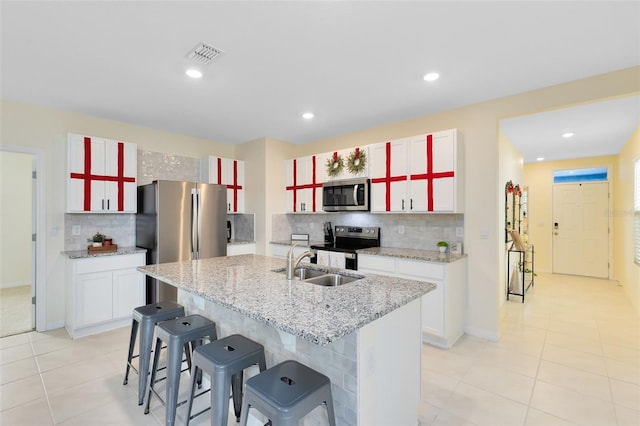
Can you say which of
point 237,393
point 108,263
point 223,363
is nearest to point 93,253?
point 108,263

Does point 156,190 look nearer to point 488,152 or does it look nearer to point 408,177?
point 408,177

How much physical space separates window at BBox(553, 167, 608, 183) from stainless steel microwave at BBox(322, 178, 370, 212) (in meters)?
5.46

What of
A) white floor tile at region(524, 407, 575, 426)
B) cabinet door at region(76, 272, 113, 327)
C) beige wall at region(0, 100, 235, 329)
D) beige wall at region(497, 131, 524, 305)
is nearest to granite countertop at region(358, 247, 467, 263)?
beige wall at region(497, 131, 524, 305)

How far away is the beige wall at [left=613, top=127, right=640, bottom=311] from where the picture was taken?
431 cm

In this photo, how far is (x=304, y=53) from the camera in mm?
2398

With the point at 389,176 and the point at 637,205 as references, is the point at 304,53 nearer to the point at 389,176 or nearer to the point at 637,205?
the point at 389,176

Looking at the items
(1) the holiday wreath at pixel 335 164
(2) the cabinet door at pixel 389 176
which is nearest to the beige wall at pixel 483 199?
(2) the cabinet door at pixel 389 176

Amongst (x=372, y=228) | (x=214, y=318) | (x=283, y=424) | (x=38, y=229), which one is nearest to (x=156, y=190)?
(x=38, y=229)

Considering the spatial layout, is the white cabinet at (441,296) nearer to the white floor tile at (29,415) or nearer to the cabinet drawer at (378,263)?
the cabinet drawer at (378,263)

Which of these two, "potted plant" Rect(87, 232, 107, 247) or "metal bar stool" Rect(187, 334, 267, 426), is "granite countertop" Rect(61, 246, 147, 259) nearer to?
"potted plant" Rect(87, 232, 107, 247)

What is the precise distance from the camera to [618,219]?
5695 mm

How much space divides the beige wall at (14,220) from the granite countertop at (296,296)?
502cm

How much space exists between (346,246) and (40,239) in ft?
12.7

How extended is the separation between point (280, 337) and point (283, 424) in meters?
0.63
